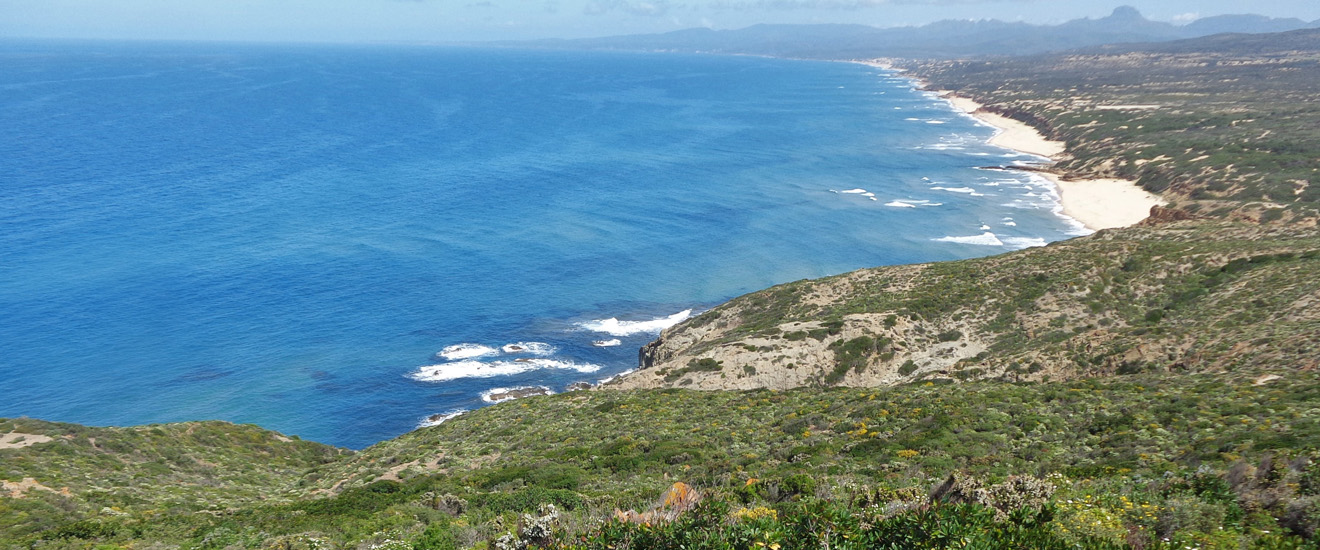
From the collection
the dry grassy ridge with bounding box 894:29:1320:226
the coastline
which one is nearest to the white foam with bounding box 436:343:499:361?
the coastline

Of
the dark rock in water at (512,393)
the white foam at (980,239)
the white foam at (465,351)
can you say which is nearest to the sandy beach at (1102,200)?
the white foam at (980,239)

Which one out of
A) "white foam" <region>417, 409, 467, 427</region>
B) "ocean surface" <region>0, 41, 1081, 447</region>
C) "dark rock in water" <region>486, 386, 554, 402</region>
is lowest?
"white foam" <region>417, 409, 467, 427</region>

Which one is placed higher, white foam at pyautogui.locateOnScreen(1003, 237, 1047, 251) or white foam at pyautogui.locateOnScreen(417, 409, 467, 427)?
white foam at pyautogui.locateOnScreen(1003, 237, 1047, 251)

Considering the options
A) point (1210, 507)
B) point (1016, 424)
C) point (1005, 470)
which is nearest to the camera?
point (1210, 507)

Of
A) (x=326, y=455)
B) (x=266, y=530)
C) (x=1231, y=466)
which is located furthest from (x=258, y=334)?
(x=1231, y=466)

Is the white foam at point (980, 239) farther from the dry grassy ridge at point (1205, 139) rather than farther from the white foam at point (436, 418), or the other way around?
the white foam at point (436, 418)

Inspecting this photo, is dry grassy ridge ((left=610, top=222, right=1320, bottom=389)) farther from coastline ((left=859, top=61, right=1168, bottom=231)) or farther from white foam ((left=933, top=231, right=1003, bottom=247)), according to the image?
coastline ((left=859, top=61, right=1168, bottom=231))

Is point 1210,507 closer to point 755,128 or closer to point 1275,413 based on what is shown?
point 1275,413
